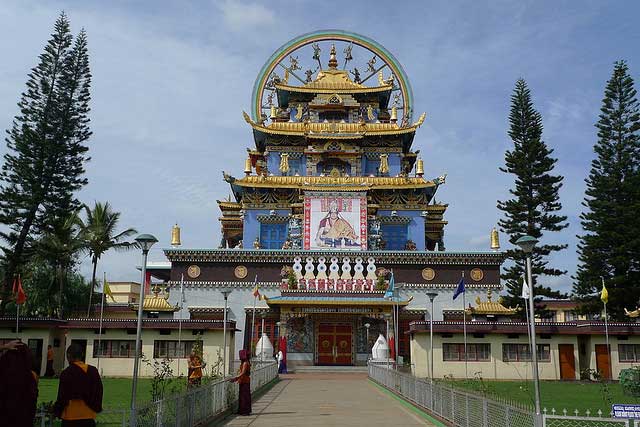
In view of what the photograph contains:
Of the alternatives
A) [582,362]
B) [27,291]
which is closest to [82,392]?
[582,362]

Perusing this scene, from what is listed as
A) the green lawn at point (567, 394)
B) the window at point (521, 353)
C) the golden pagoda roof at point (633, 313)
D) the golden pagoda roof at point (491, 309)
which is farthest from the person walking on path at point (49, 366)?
the golden pagoda roof at point (633, 313)

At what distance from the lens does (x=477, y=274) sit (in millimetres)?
40031

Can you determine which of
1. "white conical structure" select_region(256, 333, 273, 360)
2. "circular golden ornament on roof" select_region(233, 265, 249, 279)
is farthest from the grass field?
"circular golden ornament on roof" select_region(233, 265, 249, 279)

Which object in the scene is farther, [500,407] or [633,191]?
[633,191]

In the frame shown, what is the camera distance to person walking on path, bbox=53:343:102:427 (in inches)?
314

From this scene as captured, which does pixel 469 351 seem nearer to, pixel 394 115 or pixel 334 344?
pixel 334 344

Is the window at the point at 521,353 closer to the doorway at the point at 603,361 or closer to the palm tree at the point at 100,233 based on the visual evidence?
the doorway at the point at 603,361

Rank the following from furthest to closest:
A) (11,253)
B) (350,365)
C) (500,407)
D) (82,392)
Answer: (350,365)
(11,253)
(500,407)
(82,392)

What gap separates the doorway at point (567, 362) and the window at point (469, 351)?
3311 mm

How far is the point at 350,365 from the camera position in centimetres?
3638

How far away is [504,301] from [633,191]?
9.10m

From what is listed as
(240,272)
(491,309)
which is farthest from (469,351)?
(240,272)

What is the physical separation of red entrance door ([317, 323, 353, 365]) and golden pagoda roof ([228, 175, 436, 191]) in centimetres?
1009

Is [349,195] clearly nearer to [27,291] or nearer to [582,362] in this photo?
[582,362]
